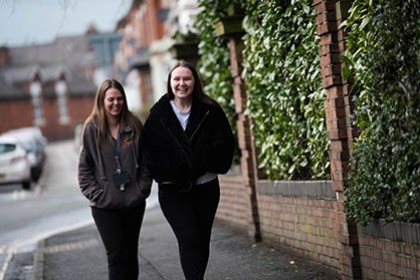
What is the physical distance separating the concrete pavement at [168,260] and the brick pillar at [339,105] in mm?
727

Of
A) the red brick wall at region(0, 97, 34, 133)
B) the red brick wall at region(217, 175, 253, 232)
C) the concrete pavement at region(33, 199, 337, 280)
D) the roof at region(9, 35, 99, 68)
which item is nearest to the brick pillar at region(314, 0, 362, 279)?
the concrete pavement at region(33, 199, 337, 280)

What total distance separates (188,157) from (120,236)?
89 centimetres

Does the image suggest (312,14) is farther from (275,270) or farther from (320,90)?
(275,270)

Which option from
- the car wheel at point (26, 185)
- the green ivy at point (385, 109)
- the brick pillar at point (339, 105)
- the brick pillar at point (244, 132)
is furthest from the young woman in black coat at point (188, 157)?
the car wheel at point (26, 185)

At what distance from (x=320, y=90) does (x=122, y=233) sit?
2.38m

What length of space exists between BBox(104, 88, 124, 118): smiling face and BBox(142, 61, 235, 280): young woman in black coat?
1.16 ft

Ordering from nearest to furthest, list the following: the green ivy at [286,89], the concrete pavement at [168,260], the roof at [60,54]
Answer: the green ivy at [286,89] < the concrete pavement at [168,260] < the roof at [60,54]

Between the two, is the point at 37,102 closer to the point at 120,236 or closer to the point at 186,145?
the point at 120,236

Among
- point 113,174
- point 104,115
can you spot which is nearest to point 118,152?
point 113,174

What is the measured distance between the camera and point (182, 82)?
6137mm

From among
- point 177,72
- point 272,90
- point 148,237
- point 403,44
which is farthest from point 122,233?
point 148,237

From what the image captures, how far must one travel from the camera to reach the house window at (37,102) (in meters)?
90.9

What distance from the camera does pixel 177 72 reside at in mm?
6148

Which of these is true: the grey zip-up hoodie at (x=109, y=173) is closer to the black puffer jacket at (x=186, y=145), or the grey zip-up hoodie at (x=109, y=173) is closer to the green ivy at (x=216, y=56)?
the black puffer jacket at (x=186, y=145)
